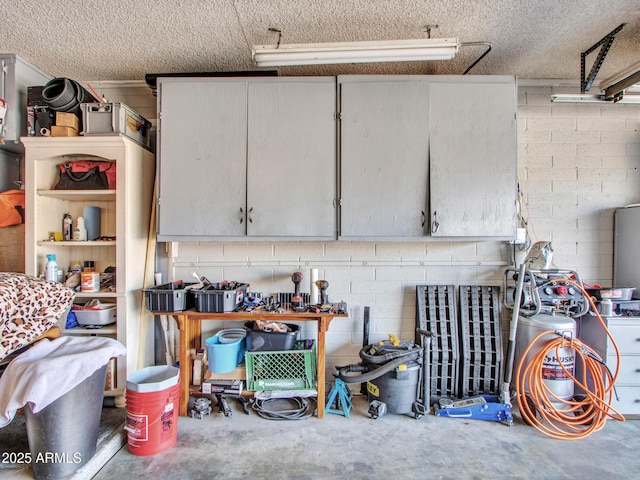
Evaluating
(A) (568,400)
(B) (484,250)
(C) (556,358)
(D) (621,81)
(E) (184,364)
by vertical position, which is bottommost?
(A) (568,400)

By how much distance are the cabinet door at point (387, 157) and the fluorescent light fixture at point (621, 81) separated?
130cm

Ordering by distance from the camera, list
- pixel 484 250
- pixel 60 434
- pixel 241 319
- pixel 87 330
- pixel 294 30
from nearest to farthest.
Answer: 1. pixel 60 434
2. pixel 294 30
3. pixel 241 319
4. pixel 87 330
5. pixel 484 250

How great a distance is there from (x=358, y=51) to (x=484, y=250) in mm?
1941

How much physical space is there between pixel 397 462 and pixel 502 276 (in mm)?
1780

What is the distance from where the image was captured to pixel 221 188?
2.45 m

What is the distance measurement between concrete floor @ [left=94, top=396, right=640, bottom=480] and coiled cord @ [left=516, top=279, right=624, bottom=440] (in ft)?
0.26

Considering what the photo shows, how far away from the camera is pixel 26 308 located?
1933mm

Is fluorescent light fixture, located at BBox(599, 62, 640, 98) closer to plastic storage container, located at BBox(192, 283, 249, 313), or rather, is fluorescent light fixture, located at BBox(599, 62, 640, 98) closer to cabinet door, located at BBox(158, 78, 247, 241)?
cabinet door, located at BBox(158, 78, 247, 241)

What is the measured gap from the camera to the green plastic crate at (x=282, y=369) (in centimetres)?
239

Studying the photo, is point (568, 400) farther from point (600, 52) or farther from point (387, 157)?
point (600, 52)

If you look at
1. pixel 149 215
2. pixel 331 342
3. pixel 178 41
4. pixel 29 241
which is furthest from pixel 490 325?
pixel 29 241

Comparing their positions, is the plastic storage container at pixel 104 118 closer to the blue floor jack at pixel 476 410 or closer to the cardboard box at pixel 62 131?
the cardboard box at pixel 62 131

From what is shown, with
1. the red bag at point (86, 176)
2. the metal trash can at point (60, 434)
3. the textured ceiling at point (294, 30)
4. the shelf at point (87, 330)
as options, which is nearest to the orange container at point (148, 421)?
the metal trash can at point (60, 434)

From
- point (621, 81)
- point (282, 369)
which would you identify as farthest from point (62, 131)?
point (621, 81)
